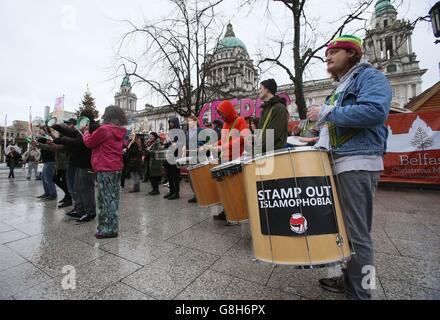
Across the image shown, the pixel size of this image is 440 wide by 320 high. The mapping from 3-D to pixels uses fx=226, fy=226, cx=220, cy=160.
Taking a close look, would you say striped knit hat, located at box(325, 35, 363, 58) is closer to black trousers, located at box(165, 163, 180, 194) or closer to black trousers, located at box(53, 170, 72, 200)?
black trousers, located at box(165, 163, 180, 194)

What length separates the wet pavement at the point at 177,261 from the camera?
194 cm

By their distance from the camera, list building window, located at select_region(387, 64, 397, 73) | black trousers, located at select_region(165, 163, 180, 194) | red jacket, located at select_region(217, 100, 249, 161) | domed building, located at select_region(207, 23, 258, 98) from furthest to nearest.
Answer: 1. building window, located at select_region(387, 64, 397, 73)
2. domed building, located at select_region(207, 23, 258, 98)
3. black trousers, located at select_region(165, 163, 180, 194)
4. red jacket, located at select_region(217, 100, 249, 161)

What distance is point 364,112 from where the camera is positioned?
1.49m

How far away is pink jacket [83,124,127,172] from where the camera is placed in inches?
132

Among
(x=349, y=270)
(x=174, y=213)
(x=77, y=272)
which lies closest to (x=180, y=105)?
(x=174, y=213)

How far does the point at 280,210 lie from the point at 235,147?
224 cm

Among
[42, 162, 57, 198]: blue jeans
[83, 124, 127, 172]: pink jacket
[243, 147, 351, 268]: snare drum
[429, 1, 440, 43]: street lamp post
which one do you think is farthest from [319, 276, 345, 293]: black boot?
[42, 162, 57, 198]: blue jeans

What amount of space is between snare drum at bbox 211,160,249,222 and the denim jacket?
4.16 feet

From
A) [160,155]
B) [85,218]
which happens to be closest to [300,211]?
[85,218]

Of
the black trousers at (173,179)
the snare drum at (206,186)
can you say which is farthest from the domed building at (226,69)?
the snare drum at (206,186)

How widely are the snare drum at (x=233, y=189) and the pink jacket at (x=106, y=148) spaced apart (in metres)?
1.64
